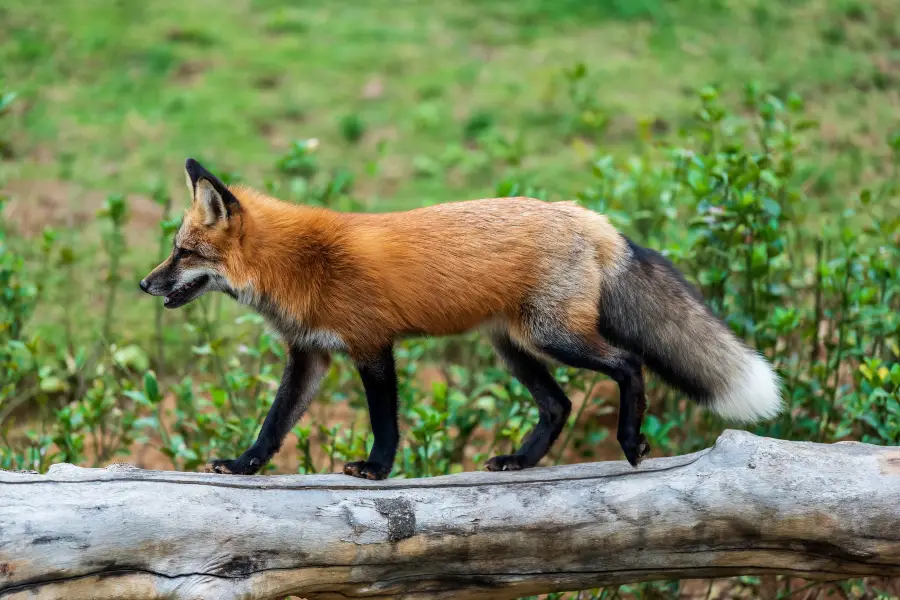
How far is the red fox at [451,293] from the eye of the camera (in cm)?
427

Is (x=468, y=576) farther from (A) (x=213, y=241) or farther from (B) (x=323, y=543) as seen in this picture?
(A) (x=213, y=241)

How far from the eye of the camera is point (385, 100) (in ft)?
35.3

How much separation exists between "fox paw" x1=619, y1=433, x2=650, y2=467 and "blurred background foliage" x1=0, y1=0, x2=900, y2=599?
764mm

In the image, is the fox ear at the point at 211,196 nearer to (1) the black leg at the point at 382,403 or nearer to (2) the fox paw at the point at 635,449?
(1) the black leg at the point at 382,403

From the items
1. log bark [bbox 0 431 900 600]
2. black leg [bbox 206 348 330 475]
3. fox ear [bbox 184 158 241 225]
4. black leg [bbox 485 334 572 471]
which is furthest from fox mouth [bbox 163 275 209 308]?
black leg [bbox 485 334 572 471]

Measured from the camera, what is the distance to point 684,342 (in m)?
4.44

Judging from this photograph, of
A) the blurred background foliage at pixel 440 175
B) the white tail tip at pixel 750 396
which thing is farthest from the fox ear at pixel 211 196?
the white tail tip at pixel 750 396

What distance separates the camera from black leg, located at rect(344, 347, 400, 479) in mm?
4246

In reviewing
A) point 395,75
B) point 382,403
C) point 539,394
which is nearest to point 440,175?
point 395,75

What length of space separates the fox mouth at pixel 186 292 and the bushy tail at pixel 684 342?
176 centimetres

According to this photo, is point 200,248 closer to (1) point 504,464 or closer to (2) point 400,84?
(1) point 504,464

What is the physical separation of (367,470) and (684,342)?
148 centimetres

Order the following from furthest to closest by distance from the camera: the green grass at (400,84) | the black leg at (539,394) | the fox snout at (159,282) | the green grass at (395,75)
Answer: the green grass at (395,75)
the green grass at (400,84)
the black leg at (539,394)
the fox snout at (159,282)

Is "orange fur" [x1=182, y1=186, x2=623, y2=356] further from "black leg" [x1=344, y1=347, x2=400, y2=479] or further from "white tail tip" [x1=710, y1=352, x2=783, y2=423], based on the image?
"white tail tip" [x1=710, y1=352, x2=783, y2=423]
